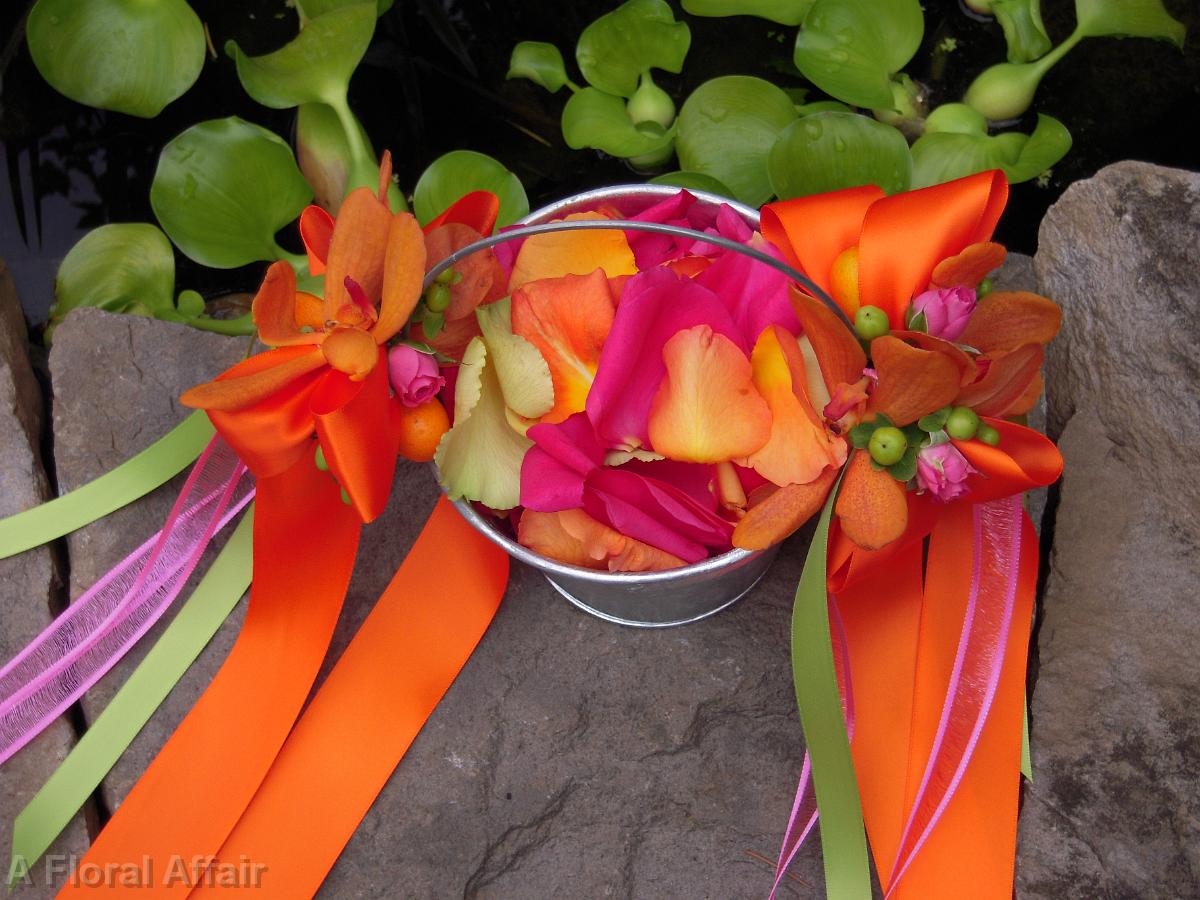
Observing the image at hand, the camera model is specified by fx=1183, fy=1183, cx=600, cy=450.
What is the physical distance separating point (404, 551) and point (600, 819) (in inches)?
8.8

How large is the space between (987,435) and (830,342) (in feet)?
0.29

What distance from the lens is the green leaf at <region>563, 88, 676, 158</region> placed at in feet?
2.96

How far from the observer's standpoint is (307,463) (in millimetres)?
725

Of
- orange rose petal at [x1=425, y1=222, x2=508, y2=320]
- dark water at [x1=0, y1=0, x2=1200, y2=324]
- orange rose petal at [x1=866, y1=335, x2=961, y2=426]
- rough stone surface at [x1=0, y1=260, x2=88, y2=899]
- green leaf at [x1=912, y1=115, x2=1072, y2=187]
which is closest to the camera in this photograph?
orange rose petal at [x1=866, y1=335, x2=961, y2=426]

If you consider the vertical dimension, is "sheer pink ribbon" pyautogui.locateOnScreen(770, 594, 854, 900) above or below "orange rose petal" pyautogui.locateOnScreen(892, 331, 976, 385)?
below

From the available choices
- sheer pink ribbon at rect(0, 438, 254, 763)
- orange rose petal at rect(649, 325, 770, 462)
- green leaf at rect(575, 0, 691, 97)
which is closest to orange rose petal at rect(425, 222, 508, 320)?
orange rose petal at rect(649, 325, 770, 462)

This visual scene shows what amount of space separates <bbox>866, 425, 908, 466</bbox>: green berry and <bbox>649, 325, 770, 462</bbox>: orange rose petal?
0.06 metres

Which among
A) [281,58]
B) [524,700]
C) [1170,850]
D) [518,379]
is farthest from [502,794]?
[281,58]

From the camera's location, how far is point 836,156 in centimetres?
81

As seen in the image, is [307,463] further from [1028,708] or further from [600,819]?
[1028,708]

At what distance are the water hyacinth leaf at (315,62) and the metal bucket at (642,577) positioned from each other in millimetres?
267

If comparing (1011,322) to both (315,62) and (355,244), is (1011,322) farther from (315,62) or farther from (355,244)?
(315,62)

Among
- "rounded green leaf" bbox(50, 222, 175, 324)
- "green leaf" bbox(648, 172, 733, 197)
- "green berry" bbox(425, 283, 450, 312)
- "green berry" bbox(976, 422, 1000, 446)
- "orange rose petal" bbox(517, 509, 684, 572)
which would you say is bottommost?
"rounded green leaf" bbox(50, 222, 175, 324)

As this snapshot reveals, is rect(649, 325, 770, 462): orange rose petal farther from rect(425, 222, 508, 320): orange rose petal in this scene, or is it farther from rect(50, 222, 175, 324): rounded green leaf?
rect(50, 222, 175, 324): rounded green leaf
